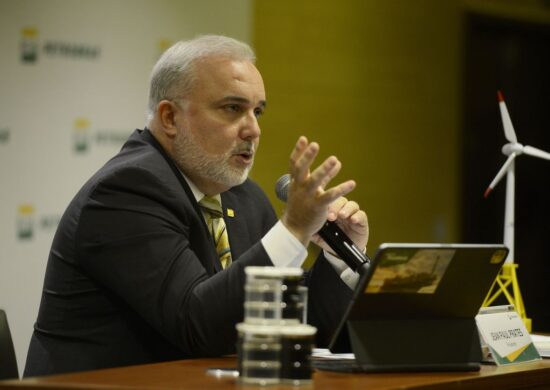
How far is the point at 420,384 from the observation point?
187 centimetres

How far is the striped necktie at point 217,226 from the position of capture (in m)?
2.78

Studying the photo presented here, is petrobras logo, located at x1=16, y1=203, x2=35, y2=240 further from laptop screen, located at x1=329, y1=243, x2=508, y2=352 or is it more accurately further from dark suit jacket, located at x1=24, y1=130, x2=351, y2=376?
laptop screen, located at x1=329, y1=243, x2=508, y2=352

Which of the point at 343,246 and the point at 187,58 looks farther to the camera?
the point at 187,58

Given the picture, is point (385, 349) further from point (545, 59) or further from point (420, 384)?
point (545, 59)

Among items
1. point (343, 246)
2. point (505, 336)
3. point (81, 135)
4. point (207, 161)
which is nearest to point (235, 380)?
point (343, 246)

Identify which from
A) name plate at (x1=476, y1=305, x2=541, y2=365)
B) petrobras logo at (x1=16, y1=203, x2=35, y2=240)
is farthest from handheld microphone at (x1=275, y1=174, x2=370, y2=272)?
petrobras logo at (x1=16, y1=203, x2=35, y2=240)

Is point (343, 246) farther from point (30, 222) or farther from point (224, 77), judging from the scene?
point (30, 222)

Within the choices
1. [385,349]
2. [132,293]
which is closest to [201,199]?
[132,293]

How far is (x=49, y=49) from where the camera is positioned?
4.36 metres

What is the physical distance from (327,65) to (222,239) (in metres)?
3.33

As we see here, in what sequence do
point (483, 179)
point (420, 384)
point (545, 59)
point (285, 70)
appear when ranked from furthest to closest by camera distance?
1. point (545, 59)
2. point (483, 179)
3. point (285, 70)
4. point (420, 384)

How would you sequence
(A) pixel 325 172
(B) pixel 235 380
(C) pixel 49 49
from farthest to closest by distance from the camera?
(C) pixel 49 49 → (A) pixel 325 172 → (B) pixel 235 380

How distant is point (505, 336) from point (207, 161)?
916 millimetres

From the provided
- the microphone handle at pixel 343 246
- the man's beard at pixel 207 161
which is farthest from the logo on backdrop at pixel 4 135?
the microphone handle at pixel 343 246
